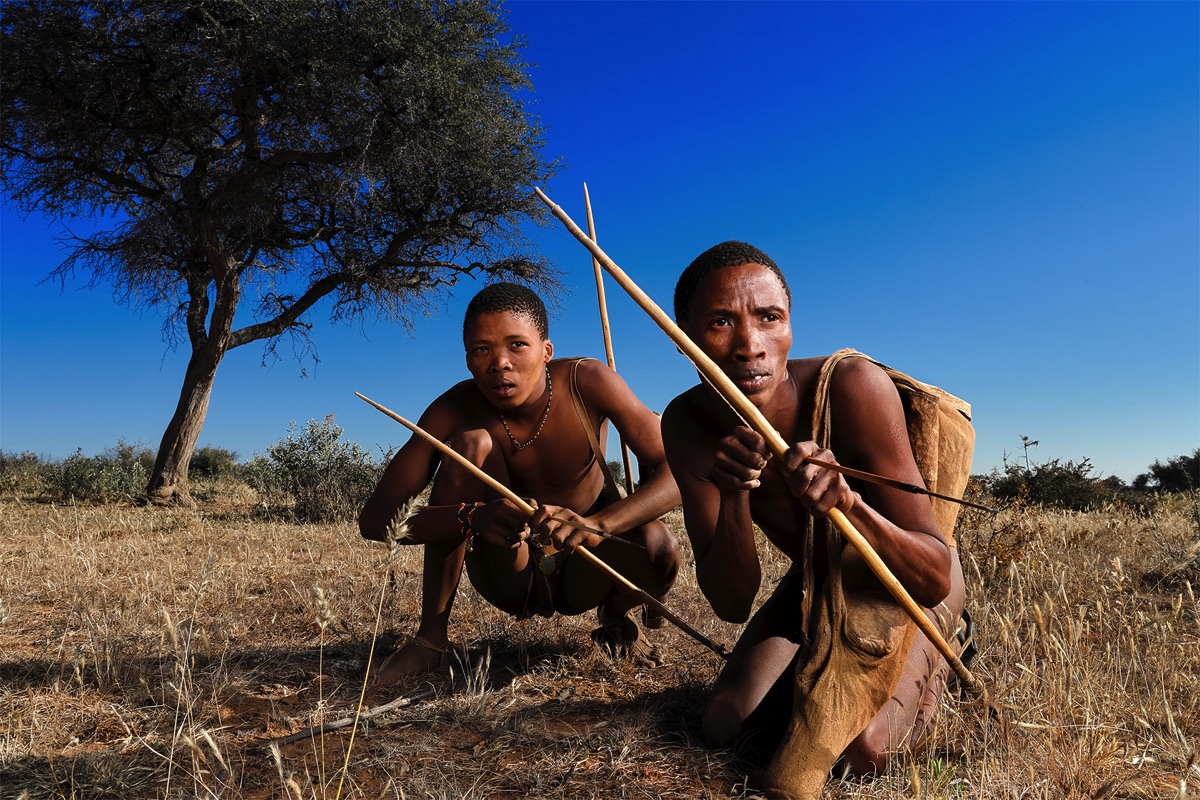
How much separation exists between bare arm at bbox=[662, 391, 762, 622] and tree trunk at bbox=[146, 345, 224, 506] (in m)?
13.3

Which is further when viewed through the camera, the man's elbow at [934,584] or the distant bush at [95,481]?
the distant bush at [95,481]

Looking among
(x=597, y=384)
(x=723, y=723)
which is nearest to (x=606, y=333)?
(x=597, y=384)

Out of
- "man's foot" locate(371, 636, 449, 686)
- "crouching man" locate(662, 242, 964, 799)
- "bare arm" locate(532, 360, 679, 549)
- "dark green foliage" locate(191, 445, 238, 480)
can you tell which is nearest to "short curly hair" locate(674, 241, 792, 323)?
"crouching man" locate(662, 242, 964, 799)

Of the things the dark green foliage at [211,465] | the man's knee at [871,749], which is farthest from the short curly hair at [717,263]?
the dark green foliage at [211,465]

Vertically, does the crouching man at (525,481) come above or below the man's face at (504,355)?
below

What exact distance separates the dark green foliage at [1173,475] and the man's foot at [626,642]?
15.8m

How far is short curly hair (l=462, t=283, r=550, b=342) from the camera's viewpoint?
11.5ft

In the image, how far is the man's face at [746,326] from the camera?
2.44m

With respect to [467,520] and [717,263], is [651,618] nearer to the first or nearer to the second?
[467,520]

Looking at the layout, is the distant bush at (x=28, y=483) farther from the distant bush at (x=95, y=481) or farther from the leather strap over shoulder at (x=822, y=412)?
the leather strap over shoulder at (x=822, y=412)

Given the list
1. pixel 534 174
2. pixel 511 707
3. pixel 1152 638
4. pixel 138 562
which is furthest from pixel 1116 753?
pixel 534 174

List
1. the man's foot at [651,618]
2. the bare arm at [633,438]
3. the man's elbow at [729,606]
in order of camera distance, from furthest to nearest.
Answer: the man's foot at [651,618] < the bare arm at [633,438] < the man's elbow at [729,606]

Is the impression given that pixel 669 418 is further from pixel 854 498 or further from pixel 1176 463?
pixel 1176 463

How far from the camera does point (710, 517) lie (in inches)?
108
